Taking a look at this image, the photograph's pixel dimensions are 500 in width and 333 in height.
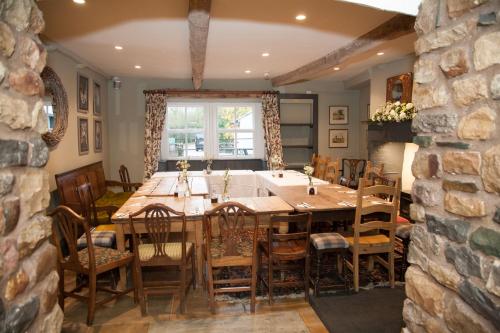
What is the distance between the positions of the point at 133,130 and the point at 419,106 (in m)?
6.50

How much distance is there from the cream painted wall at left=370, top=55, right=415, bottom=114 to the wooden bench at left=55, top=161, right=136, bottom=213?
4383 mm

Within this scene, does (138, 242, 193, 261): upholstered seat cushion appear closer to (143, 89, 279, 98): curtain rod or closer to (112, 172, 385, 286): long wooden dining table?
(112, 172, 385, 286): long wooden dining table

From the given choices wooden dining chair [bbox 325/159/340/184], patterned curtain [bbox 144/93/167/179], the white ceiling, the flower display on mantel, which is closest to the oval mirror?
the white ceiling

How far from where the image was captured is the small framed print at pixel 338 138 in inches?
309

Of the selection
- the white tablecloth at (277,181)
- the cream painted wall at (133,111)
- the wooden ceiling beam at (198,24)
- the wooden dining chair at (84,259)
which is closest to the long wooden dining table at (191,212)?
the wooden dining chair at (84,259)

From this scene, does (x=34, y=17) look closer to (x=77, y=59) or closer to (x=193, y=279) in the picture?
(x=193, y=279)

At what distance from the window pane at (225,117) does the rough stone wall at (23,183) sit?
629 centimetres

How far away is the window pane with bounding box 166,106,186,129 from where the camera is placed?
7.44m

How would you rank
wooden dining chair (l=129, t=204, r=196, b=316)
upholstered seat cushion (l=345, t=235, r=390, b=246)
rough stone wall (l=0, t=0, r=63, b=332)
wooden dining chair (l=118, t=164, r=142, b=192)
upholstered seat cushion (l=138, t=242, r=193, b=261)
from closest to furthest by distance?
rough stone wall (l=0, t=0, r=63, b=332) → wooden dining chair (l=129, t=204, r=196, b=316) → upholstered seat cushion (l=138, t=242, r=193, b=261) → upholstered seat cushion (l=345, t=235, r=390, b=246) → wooden dining chair (l=118, t=164, r=142, b=192)

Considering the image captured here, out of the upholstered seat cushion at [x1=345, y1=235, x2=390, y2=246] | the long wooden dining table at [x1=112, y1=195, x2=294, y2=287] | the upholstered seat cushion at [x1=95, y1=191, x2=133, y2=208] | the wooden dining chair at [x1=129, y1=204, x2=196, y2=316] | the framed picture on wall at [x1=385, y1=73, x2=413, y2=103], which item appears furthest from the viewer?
the upholstered seat cushion at [x1=95, y1=191, x2=133, y2=208]

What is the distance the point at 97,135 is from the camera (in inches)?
245

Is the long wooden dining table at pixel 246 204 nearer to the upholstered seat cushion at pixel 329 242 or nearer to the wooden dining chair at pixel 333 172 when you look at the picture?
the upholstered seat cushion at pixel 329 242

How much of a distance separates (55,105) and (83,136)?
40.5 inches

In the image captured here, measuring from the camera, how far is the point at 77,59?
16.5 ft
